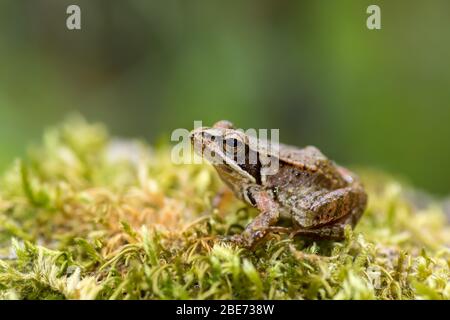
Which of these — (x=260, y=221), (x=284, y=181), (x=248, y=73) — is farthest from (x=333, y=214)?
(x=248, y=73)

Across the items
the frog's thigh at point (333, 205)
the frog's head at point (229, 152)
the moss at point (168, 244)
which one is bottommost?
the moss at point (168, 244)

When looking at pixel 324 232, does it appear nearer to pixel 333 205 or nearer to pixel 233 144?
pixel 333 205

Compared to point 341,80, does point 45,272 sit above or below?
below

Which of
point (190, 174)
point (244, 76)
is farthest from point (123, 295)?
point (244, 76)

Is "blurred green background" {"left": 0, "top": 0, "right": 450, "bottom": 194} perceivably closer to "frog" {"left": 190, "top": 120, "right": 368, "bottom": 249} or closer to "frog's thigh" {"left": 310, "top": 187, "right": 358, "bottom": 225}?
"frog" {"left": 190, "top": 120, "right": 368, "bottom": 249}

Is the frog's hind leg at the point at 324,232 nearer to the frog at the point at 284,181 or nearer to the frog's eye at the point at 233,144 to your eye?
the frog at the point at 284,181

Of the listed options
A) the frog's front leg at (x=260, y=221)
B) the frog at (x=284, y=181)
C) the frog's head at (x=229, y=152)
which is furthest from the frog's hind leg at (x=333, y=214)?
the frog's head at (x=229, y=152)
